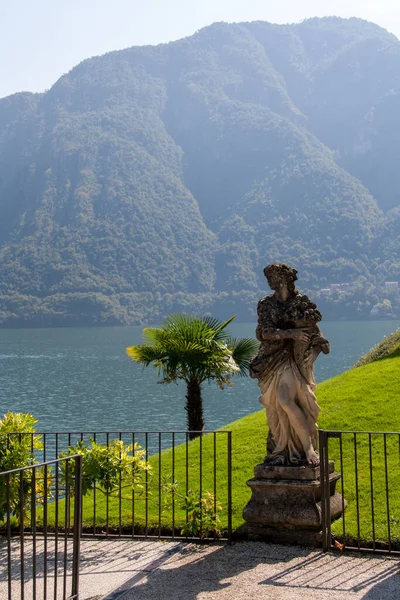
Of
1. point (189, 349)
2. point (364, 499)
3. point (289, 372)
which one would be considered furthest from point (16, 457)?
point (189, 349)

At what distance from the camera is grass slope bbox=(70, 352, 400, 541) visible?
8883 mm

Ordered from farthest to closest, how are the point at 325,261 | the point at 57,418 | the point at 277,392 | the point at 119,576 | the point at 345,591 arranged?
the point at 325,261, the point at 57,418, the point at 277,392, the point at 119,576, the point at 345,591

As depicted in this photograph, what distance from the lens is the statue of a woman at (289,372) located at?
26.8 feet

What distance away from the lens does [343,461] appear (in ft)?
34.3

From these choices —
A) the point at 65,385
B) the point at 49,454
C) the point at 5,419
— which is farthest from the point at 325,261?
the point at 5,419

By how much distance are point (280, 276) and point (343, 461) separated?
3391 millimetres

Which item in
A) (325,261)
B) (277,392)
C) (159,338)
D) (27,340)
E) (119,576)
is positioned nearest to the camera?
(119,576)

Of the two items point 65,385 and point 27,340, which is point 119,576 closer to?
point 65,385

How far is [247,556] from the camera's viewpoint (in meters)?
7.69

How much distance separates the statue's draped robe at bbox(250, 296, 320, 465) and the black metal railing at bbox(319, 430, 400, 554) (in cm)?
45

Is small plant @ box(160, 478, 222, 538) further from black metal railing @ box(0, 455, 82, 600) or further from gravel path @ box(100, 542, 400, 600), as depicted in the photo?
black metal railing @ box(0, 455, 82, 600)

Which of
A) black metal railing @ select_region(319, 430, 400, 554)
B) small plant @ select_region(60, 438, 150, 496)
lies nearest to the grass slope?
black metal railing @ select_region(319, 430, 400, 554)

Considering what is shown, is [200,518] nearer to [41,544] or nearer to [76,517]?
[41,544]

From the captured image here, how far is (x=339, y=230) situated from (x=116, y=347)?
321ft
